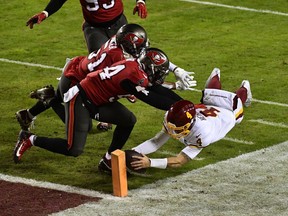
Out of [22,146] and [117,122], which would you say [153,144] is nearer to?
[117,122]

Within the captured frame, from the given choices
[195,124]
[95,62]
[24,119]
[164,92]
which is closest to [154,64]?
[164,92]

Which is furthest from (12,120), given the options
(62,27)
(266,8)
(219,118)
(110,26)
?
(266,8)

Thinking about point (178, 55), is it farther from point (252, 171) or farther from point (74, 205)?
point (74, 205)

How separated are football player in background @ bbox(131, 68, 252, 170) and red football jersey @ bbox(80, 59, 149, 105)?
41 cm

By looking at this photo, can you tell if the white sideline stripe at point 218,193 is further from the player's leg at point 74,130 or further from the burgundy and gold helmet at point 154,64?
the burgundy and gold helmet at point 154,64

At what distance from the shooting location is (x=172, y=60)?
12875mm

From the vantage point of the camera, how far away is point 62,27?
14.6 m

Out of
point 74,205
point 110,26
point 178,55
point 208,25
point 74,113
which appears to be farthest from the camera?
point 208,25

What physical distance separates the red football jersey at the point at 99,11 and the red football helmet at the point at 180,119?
7.41 ft

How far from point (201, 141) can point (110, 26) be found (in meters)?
2.33

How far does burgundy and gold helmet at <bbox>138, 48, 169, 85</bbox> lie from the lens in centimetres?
869

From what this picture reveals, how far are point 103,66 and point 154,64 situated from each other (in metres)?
0.62

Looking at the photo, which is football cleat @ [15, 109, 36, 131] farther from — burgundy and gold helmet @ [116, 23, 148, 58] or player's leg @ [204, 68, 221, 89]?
player's leg @ [204, 68, 221, 89]

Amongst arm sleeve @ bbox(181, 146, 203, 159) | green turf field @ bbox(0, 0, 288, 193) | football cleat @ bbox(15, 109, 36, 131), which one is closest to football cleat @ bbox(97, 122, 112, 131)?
green turf field @ bbox(0, 0, 288, 193)
